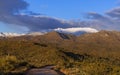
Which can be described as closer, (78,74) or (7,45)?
(78,74)

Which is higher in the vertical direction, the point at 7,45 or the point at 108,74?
the point at 7,45

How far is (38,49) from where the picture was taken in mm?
107188

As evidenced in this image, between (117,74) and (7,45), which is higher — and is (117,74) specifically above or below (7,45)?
below

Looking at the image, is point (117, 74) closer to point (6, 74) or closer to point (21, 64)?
point (6, 74)

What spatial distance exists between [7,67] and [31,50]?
6087 centimetres

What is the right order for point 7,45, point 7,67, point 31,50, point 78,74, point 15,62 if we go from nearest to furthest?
1. point 78,74
2. point 7,67
3. point 15,62
4. point 31,50
5. point 7,45

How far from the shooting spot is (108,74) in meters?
40.1

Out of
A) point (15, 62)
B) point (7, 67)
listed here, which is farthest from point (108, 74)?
point (15, 62)

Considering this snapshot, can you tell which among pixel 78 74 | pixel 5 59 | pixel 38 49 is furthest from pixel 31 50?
pixel 78 74

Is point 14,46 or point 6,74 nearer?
point 6,74

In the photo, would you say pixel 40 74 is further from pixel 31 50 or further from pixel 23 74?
pixel 31 50

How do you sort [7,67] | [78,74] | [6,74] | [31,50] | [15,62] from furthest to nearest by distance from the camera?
[31,50]
[15,62]
[7,67]
[78,74]
[6,74]

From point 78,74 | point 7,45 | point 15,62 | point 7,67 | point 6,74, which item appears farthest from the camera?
point 7,45

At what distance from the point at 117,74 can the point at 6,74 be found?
11.3m
